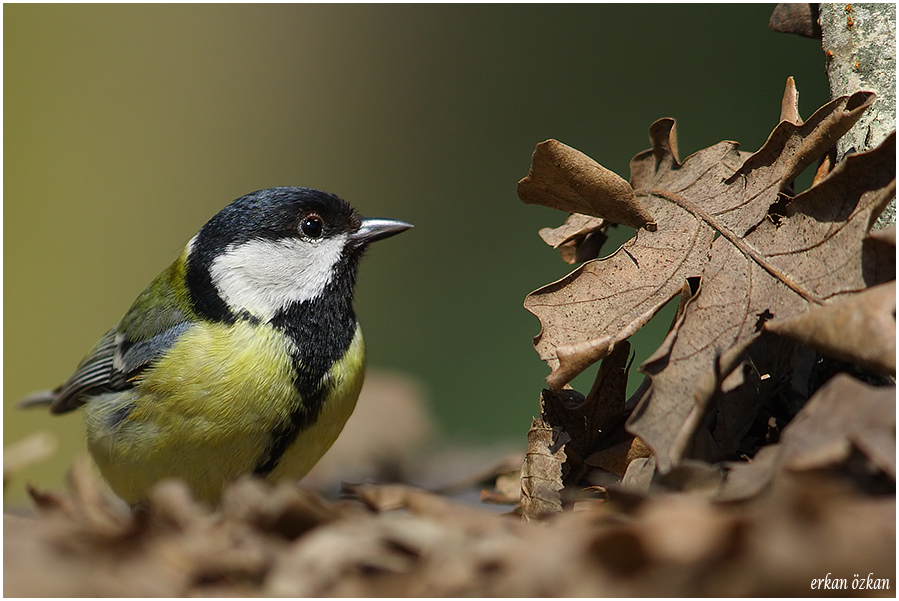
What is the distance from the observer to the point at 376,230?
2168 millimetres

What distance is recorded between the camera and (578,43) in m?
5.47

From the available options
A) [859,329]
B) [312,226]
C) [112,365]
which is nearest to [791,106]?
[859,329]

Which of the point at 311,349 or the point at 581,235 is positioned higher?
the point at 581,235

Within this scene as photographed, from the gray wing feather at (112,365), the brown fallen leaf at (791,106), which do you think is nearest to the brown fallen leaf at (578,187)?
the brown fallen leaf at (791,106)

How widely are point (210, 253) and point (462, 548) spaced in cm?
142

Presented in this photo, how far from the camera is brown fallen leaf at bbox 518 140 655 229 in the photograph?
4.05 feet

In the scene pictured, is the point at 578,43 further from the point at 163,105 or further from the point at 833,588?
the point at 833,588

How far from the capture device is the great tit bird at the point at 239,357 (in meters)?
1.72

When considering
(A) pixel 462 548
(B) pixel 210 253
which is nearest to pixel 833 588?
(A) pixel 462 548

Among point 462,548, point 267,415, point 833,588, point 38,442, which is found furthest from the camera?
point 267,415

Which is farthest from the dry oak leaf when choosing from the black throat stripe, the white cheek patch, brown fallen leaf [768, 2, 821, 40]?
the white cheek patch

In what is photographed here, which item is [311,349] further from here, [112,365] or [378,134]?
[378,134]

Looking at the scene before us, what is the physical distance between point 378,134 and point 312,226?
441 centimetres

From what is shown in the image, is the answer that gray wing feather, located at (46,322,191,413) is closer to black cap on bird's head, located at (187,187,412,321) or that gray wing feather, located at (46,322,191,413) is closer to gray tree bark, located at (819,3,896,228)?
black cap on bird's head, located at (187,187,412,321)
